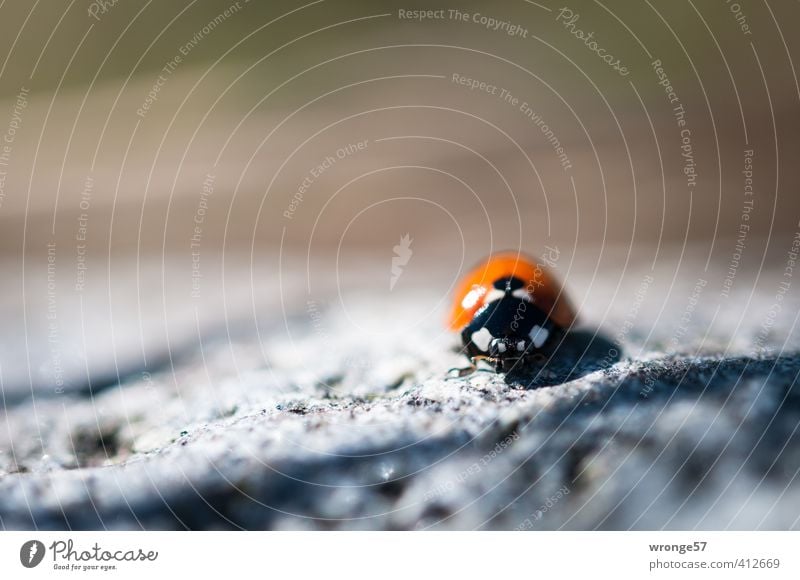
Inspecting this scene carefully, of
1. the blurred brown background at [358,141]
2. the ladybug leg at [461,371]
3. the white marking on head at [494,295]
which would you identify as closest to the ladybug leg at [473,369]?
the ladybug leg at [461,371]

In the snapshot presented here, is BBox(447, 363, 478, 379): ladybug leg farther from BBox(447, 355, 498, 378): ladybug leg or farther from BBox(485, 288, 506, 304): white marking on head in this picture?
BBox(485, 288, 506, 304): white marking on head

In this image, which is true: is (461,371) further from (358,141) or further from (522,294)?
(358,141)

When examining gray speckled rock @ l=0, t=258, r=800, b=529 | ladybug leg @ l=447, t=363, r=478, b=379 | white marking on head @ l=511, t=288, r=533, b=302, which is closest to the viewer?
gray speckled rock @ l=0, t=258, r=800, b=529

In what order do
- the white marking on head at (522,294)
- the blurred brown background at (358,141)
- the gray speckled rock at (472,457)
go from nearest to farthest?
the gray speckled rock at (472,457) < the white marking on head at (522,294) < the blurred brown background at (358,141)

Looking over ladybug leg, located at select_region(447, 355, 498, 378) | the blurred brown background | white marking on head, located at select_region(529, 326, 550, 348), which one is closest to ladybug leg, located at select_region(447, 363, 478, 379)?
ladybug leg, located at select_region(447, 355, 498, 378)

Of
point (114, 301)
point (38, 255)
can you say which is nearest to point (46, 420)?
point (114, 301)

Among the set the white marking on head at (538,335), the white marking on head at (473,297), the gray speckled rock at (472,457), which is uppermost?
the white marking on head at (473,297)

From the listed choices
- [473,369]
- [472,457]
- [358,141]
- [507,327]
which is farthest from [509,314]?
[358,141]

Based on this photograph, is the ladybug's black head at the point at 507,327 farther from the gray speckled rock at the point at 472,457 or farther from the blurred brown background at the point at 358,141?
the blurred brown background at the point at 358,141

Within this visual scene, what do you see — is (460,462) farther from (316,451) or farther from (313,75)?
(313,75)
